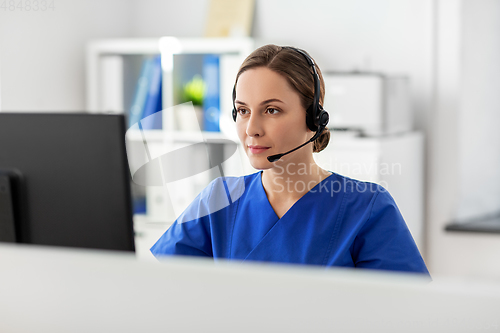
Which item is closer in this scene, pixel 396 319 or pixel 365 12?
pixel 396 319

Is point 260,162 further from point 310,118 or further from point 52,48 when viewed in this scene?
point 52,48

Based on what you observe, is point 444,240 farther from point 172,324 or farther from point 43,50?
point 172,324

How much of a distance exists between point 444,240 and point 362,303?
262 centimetres

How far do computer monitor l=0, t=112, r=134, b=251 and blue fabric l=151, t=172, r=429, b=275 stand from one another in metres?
0.29

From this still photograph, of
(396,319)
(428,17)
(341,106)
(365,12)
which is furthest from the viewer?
(365,12)

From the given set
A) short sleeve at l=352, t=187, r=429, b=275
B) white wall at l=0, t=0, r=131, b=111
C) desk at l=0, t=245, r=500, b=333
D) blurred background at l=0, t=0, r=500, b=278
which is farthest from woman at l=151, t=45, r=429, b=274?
white wall at l=0, t=0, r=131, b=111

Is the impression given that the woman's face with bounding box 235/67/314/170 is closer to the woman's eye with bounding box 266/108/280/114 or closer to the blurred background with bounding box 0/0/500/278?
the woman's eye with bounding box 266/108/280/114

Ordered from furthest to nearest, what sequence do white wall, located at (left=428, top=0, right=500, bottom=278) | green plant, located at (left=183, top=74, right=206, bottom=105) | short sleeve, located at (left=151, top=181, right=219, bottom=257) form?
green plant, located at (left=183, top=74, right=206, bottom=105) → white wall, located at (left=428, top=0, right=500, bottom=278) → short sleeve, located at (left=151, top=181, right=219, bottom=257)

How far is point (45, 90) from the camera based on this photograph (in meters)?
2.86

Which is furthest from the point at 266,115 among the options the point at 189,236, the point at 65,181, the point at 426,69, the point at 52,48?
the point at 52,48

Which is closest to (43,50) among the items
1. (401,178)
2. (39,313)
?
(401,178)

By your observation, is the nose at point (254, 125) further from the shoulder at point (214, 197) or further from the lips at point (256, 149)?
the shoulder at point (214, 197)

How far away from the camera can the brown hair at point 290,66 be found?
1020mm

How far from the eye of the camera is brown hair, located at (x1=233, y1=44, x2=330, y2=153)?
102 centimetres
